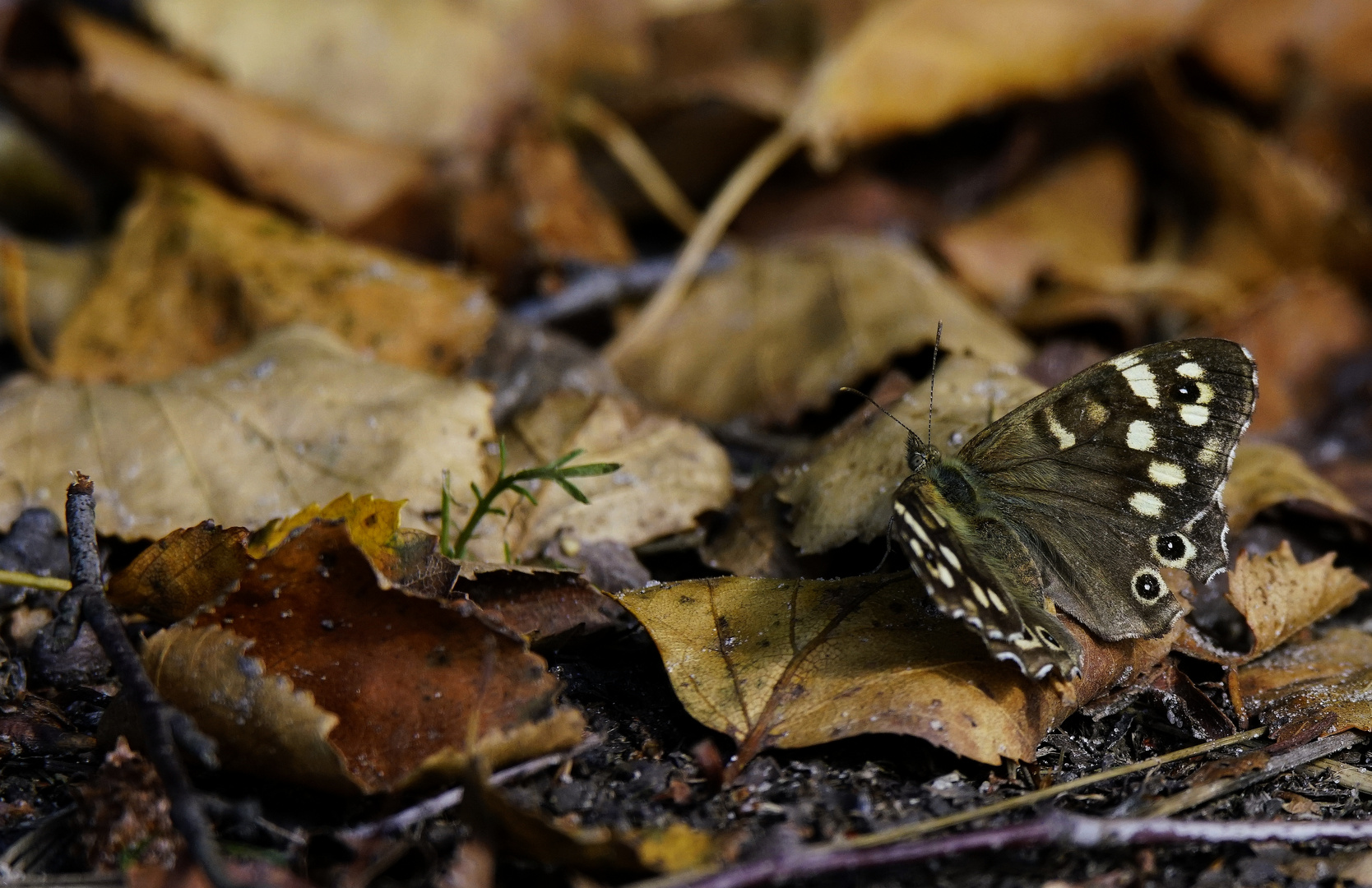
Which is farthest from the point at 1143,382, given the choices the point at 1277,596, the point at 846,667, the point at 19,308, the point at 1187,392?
the point at 19,308

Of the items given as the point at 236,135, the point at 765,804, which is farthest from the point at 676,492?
the point at 236,135

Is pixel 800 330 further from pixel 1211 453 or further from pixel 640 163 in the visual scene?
pixel 1211 453

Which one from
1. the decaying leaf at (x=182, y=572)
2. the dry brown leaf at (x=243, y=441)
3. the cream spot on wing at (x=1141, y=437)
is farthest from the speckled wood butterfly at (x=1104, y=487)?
the decaying leaf at (x=182, y=572)

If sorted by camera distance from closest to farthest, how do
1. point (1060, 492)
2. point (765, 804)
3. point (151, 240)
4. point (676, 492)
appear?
point (765, 804) → point (1060, 492) → point (676, 492) → point (151, 240)

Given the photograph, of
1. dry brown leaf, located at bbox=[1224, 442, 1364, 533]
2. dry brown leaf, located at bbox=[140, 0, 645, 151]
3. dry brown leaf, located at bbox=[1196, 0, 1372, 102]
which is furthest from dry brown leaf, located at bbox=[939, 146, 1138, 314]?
dry brown leaf, located at bbox=[140, 0, 645, 151]

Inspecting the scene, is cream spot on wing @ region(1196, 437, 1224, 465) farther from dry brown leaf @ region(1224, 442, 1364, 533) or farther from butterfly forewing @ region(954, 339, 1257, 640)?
dry brown leaf @ region(1224, 442, 1364, 533)

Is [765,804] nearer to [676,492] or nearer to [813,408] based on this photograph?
[676,492]

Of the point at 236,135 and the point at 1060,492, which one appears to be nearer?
the point at 1060,492
